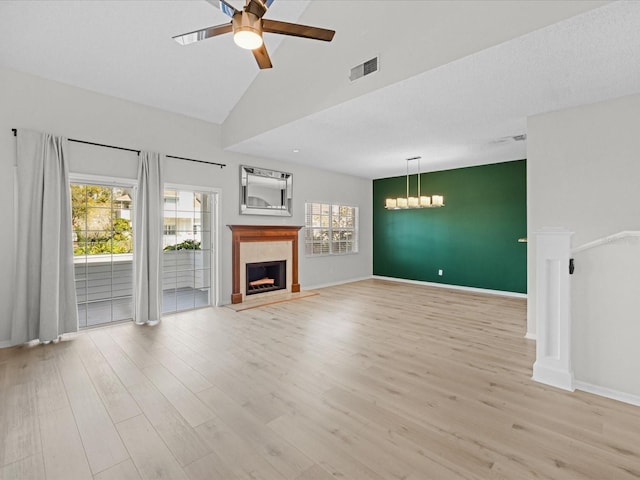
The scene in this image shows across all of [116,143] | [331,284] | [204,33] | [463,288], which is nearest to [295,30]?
[204,33]

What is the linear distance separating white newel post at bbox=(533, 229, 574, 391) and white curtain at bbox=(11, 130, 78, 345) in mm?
5208

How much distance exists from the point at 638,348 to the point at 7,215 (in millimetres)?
6293

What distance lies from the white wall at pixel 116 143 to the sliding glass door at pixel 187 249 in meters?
0.23

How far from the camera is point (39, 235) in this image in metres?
3.66

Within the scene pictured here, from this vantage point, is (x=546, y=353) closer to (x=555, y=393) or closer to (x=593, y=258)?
(x=555, y=393)

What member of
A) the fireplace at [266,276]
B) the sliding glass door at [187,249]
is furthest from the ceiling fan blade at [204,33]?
the fireplace at [266,276]

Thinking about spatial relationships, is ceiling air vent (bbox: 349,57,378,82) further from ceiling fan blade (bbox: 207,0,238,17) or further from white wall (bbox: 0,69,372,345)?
white wall (bbox: 0,69,372,345)

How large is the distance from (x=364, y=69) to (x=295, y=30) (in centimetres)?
117

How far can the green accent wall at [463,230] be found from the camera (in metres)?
6.27

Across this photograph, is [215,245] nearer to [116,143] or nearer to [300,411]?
[116,143]

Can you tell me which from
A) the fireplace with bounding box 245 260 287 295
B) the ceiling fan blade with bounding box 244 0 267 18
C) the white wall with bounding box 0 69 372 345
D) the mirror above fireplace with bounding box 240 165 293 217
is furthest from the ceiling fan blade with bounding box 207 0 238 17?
the fireplace with bounding box 245 260 287 295

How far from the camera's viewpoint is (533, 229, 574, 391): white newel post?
2609 millimetres

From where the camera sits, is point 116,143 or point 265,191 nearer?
point 116,143

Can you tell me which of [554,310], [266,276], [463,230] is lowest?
[266,276]
